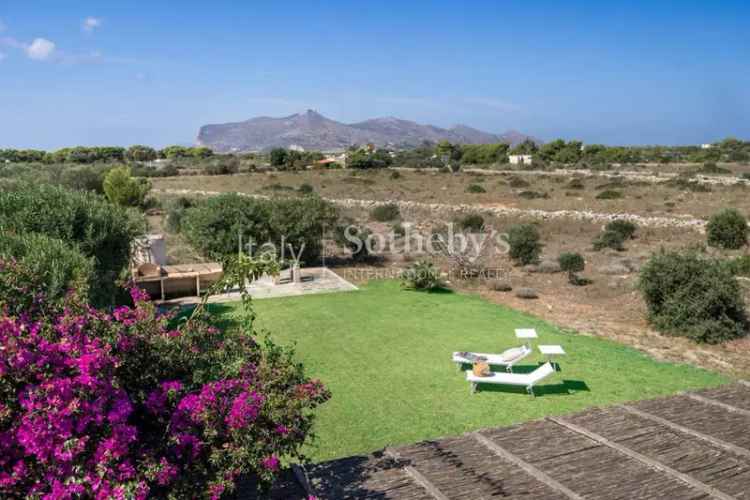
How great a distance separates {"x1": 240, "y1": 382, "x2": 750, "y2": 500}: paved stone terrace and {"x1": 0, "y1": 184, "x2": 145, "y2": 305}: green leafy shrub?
5.53 m

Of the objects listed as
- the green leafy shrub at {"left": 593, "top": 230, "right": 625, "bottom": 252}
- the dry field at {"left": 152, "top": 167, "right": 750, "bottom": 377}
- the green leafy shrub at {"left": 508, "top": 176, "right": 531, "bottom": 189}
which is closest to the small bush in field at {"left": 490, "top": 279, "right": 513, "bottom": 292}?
the dry field at {"left": 152, "top": 167, "right": 750, "bottom": 377}

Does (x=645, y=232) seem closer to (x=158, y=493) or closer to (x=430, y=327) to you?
(x=430, y=327)

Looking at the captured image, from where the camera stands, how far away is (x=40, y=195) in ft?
30.1

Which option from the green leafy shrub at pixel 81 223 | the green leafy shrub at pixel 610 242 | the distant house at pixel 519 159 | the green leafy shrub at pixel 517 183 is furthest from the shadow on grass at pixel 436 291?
the distant house at pixel 519 159

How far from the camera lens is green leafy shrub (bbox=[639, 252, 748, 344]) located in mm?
9742

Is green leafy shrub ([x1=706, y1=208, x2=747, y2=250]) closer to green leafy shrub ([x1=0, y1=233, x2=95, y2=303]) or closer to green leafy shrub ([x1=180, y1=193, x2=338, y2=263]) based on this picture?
green leafy shrub ([x1=180, y1=193, x2=338, y2=263])

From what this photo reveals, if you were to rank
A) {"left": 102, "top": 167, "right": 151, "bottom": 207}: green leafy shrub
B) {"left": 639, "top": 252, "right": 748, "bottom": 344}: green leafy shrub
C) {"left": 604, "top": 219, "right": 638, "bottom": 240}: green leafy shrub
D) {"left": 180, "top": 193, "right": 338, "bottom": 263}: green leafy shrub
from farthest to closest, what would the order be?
{"left": 102, "top": 167, "right": 151, "bottom": 207}: green leafy shrub → {"left": 604, "top": 219, "right": 638, "bottom": 240}: green leafy shrub → {"left": 180, "top": 193, "right": 338, "bottom": 263}: green leafy shrub → {"left": 639, "top": 252, "right": 748, "bottom": 344}: green leafy shrub

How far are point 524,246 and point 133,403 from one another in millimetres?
14976

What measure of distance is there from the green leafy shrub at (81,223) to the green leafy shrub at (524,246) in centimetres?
1102

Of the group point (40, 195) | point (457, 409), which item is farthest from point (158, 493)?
point (40, 195)

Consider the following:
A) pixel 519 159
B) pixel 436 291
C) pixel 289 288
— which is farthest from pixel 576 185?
pixel 519 159

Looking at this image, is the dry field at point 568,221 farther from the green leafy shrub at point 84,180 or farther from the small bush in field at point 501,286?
the green leafy shrub at point 84,180

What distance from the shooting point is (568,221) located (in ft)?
85.5

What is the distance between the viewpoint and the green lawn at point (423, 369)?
6.69 m
